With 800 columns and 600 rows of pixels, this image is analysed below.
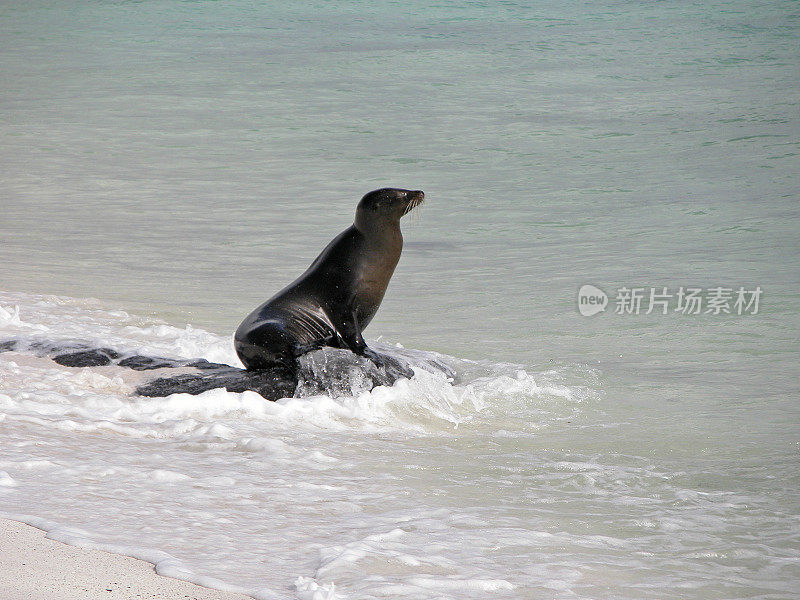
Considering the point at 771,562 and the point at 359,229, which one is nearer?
the point at 771,562

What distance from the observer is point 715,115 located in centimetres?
1886

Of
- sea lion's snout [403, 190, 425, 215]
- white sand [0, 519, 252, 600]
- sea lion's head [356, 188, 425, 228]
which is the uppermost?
sea lion's snout [403, 190, 425, 215]

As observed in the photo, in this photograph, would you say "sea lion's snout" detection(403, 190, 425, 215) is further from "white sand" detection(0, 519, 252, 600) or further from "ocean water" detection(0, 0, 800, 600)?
"white sand" detection(0, 519, 252, 600)

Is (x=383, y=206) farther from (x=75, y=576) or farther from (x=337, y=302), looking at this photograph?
(x=75, y=576)

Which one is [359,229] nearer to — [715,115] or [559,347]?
[559,347]

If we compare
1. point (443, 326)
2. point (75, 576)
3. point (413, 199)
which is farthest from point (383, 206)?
point (75, 576)

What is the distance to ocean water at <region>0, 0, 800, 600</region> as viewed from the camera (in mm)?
3318

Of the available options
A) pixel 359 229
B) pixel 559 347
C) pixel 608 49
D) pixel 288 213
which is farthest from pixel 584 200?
pixel 608 49

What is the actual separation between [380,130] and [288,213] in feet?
22.8

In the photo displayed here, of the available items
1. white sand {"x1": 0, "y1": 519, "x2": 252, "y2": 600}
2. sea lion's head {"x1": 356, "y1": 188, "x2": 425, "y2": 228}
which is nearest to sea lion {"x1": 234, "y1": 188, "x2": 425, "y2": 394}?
sea lion's head {"x1": 356, "y1": 188, "x2": 425, "y2": 228}

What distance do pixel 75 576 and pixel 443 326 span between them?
5.01 meters

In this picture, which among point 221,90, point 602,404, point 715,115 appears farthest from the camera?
point 221,90

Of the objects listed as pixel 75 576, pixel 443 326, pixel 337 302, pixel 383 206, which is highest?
pixel 443 326

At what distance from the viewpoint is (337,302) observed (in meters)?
5.66
